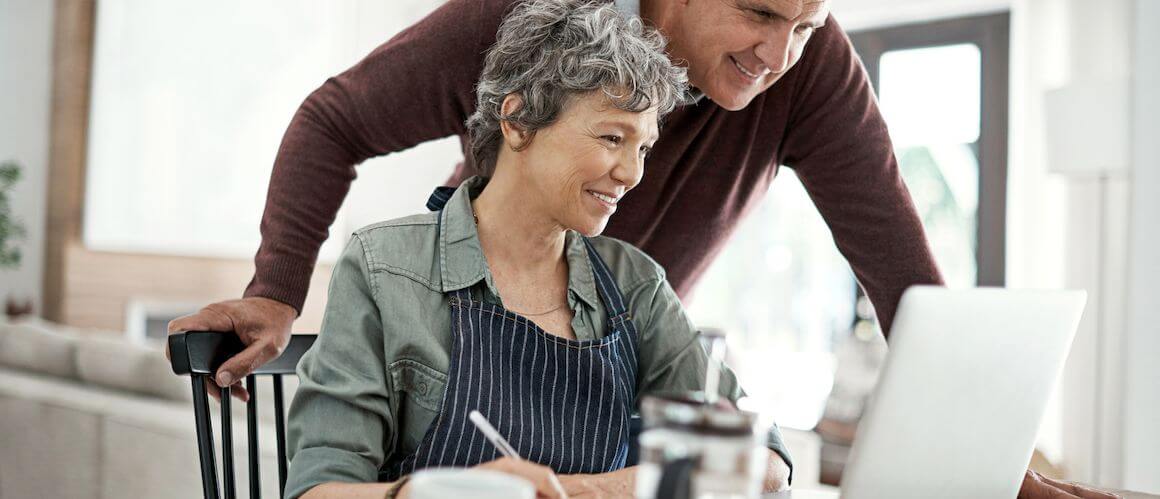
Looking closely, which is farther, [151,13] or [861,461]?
[151,13]

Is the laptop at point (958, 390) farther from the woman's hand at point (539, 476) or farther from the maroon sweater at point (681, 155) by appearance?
the maroon sweater at point (681, 155)

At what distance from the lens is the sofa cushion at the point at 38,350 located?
328 cm

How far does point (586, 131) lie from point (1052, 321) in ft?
1.89

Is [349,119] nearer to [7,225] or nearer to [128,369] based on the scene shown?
[128,369]

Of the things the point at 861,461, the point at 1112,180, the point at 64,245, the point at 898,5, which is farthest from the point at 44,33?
the point at 861,461

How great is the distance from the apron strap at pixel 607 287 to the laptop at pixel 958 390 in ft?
1.57

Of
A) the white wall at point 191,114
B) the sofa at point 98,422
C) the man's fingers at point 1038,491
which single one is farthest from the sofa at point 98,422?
the white wall at point 191,114

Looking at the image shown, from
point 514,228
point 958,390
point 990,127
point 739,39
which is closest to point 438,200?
point 514,228

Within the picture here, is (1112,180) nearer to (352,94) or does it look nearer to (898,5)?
(898,5)

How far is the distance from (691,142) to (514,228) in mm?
509

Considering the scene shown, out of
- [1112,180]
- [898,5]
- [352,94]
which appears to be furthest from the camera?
[898,5]

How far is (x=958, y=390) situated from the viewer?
90cm

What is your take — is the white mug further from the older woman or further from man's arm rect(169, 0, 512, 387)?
man's arm rect(169, 0, 512, 387)

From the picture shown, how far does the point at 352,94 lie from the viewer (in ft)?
5.16
